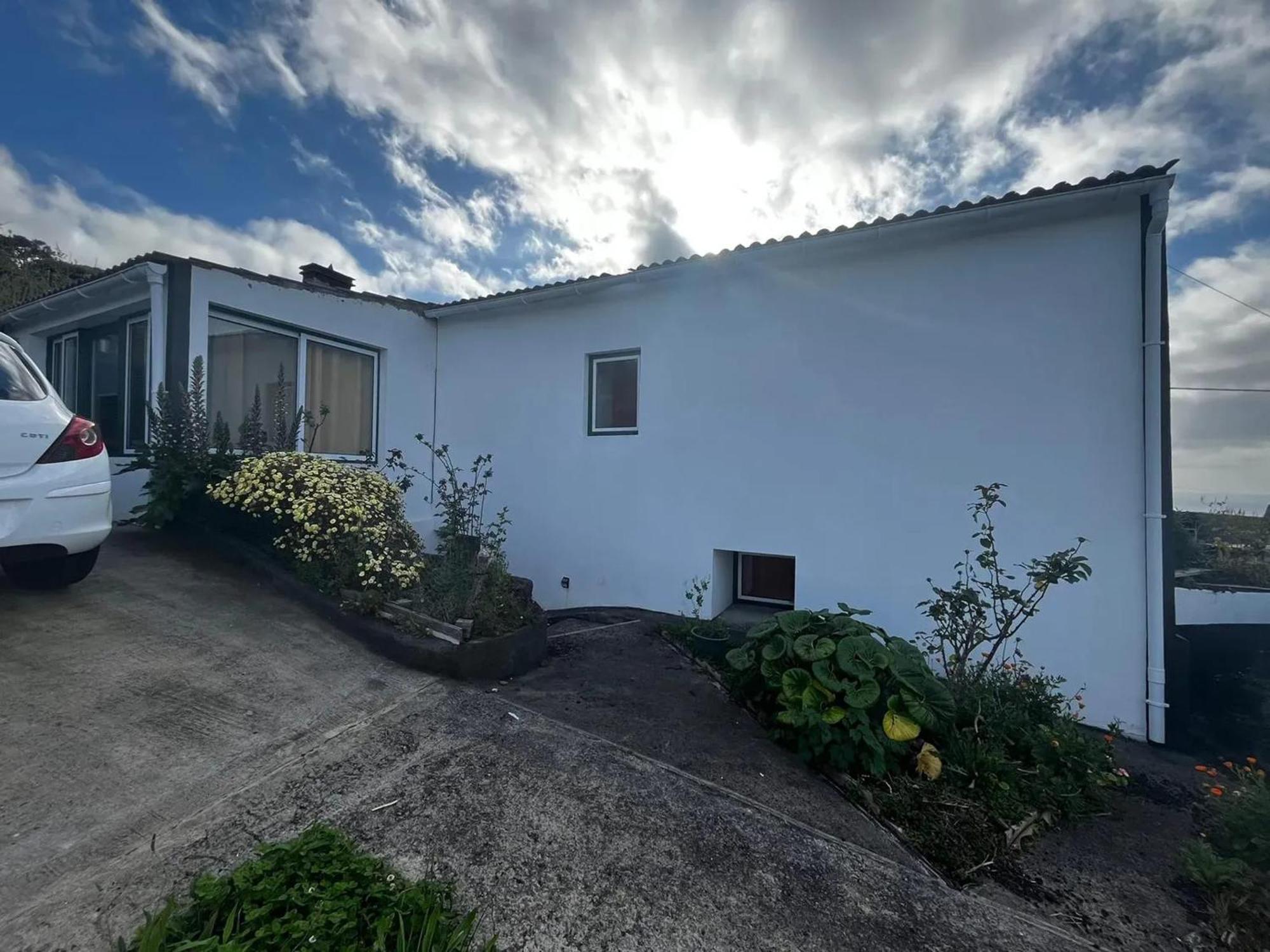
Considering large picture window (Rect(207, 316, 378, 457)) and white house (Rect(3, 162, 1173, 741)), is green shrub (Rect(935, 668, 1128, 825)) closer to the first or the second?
white house (Rect(3, 162, 1173, 741))

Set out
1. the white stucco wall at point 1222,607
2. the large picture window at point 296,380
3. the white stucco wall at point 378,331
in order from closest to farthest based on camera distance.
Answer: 1. the white stucco wall at point 1222,607
2. the white stucco wall at point 378,331
3. the large picture window at point 296,380

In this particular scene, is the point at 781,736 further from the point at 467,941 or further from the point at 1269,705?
the point at 1269,705

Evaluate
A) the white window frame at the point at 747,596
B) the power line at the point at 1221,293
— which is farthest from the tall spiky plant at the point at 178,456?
the power line at the point at 1221,293

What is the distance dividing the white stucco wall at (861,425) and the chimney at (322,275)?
2838 millimetres

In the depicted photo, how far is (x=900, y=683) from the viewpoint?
3102 mm

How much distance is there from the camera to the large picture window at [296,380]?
19.9 ft

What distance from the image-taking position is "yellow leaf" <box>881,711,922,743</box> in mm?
2924

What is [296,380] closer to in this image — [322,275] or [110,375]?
[322,275]

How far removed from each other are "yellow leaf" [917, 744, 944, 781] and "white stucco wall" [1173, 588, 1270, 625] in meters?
3.64

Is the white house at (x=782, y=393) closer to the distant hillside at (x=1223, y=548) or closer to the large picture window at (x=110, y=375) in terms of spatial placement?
the large picture window at (x=110, y=375)

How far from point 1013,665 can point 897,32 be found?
197 inches

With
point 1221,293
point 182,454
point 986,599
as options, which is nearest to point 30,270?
point 182,454

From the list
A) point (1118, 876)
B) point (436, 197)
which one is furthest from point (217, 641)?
point (436, 197)

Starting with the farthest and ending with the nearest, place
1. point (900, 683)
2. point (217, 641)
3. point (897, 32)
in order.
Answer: point (897, 32) < point (217, 641) < point (900, 683)
